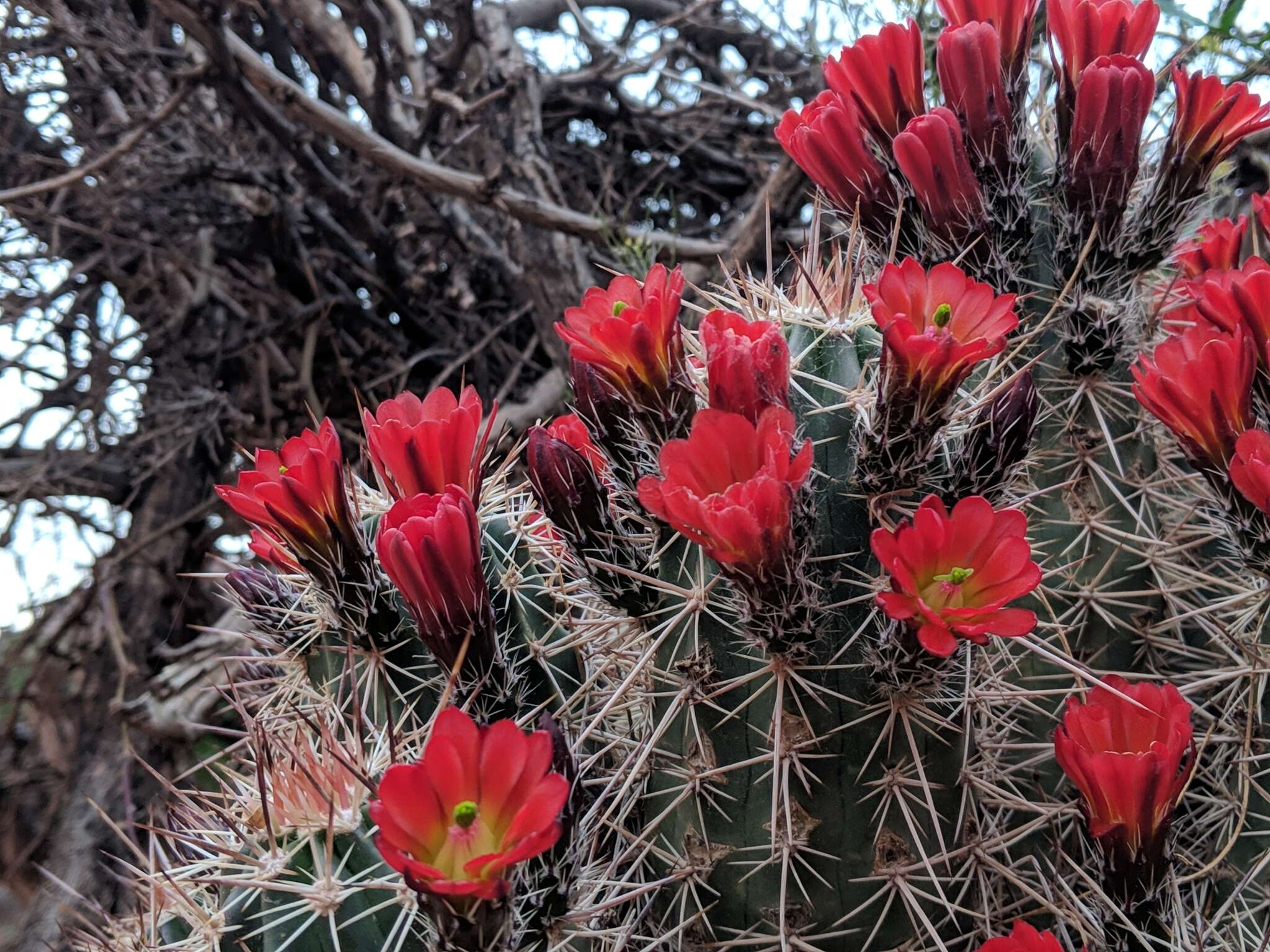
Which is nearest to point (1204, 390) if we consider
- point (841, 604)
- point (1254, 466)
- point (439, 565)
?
point (1254, 466)

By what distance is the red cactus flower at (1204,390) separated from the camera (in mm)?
739

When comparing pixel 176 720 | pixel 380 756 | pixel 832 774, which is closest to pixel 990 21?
pixel 832 774

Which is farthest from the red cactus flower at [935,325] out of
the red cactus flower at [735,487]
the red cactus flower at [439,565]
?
the red cactus flower at [439,565]

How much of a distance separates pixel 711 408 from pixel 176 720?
1204 millimetres

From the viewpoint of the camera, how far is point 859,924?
0.74 metres

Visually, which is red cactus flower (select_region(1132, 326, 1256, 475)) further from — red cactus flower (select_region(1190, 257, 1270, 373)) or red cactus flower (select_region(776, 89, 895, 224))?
red cactus flower (select_region(776, 89, 895, 224))

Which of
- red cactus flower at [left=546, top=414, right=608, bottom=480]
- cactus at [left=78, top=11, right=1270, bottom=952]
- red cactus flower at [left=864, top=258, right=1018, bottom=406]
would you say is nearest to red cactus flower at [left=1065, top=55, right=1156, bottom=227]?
cactus at [left=78, top=11, right=1270, bottom=952]

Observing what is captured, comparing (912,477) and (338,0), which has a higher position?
(338,0)

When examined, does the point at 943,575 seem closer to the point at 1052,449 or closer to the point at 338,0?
the point at 1052,449

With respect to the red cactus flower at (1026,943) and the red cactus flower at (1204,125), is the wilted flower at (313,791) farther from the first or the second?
the red cactus flower at (1204,125)

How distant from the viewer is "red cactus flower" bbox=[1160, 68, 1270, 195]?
0.90 metres

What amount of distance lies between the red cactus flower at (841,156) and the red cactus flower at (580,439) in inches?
13.2

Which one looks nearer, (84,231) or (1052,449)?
(1052,449)

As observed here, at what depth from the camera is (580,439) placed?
913 millimetres
